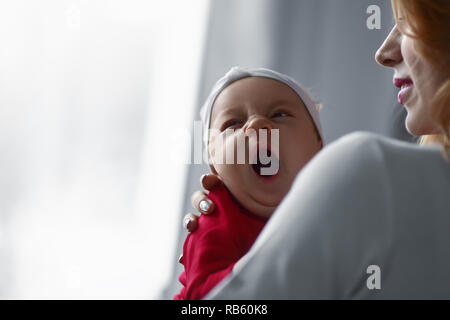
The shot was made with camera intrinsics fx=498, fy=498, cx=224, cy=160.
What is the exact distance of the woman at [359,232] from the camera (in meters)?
0.48

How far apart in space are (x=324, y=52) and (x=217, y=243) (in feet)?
4.70

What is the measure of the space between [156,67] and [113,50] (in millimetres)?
173

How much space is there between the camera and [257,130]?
33.3 inches

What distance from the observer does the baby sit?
2.53ft

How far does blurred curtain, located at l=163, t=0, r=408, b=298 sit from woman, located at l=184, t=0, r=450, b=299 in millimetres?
1438

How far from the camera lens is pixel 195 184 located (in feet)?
6.42

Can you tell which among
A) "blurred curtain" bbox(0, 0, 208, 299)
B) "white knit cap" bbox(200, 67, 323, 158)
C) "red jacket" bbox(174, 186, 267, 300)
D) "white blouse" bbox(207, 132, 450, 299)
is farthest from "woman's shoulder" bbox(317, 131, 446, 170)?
"blurred curtain" bbox(0, 0, 208, 299)

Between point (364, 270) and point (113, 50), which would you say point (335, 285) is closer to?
point (364, 270)

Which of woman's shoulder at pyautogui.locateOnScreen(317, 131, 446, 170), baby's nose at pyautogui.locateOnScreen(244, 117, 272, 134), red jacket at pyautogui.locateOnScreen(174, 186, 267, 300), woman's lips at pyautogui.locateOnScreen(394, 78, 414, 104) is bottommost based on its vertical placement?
red jacket at pyautogui.locateOnScreen(174, 186, 267, 300)

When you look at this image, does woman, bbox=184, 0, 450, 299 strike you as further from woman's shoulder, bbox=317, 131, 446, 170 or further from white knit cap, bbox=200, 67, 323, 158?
white knit cap, bbox=200, 67, 323, 158

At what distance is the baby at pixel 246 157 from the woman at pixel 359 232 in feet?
0.77

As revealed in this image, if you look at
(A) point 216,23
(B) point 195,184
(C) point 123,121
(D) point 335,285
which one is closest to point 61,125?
(C) point 123,121

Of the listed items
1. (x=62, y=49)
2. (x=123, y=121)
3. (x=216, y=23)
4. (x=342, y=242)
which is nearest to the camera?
(x=342, y=242)

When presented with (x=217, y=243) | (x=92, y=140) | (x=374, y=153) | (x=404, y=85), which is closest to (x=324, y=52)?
(x=92, y=140)
